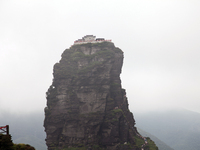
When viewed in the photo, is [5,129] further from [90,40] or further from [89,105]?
[90,40]

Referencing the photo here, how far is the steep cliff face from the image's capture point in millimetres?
75312

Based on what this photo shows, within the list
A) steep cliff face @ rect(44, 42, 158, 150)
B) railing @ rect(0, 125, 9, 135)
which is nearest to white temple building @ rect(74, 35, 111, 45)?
steep cliff face @ rect(44, 42, 158, 150)

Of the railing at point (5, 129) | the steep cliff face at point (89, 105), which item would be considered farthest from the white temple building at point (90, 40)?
the railing at point (5, 129)

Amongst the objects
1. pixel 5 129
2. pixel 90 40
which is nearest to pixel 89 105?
pixel 90 40

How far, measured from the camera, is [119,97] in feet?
272

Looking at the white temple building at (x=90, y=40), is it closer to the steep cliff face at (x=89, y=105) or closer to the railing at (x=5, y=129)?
the steep cliff face at (x=89, y=105)

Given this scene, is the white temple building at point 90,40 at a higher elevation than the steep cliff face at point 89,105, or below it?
higher

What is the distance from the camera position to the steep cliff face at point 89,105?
75.3 metres

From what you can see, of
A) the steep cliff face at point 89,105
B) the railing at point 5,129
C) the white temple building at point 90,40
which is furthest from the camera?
the white temple building at point 90,40

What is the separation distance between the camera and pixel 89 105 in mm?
78312

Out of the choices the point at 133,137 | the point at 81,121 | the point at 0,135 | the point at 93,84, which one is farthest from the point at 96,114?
the point at 0,135

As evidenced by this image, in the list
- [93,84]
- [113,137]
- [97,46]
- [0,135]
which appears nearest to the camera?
[0,135]

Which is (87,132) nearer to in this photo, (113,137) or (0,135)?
(113,137)

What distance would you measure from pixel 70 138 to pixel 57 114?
34.7ft
